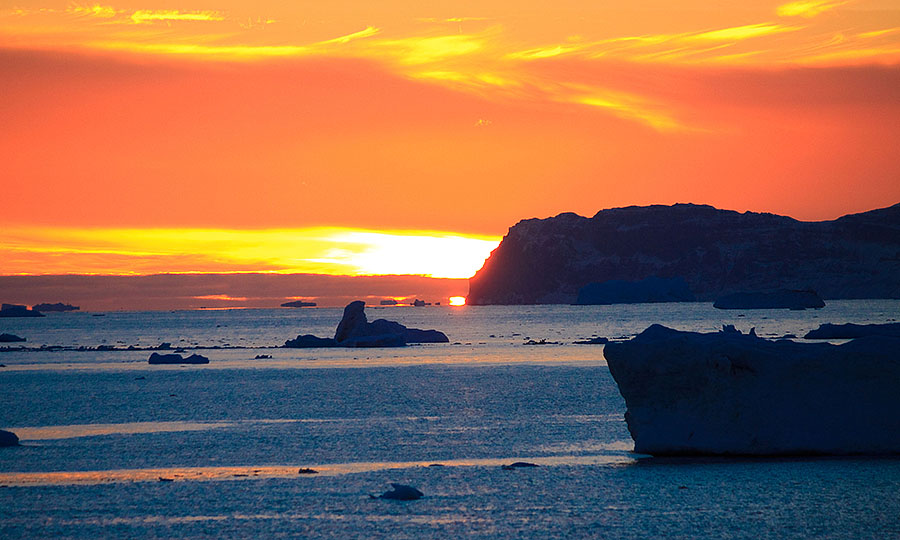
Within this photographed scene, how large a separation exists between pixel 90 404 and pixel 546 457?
21.1 metres

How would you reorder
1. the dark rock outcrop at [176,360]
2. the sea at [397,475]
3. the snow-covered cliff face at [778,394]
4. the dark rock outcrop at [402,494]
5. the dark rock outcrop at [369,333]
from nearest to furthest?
the sea at [397,475] < the dark rock outcrop at [402,494] < the snow-covered cliff face at [778,394] < the dark rock outcrop at [176,360] < the dark rock outcrop at [369,333]

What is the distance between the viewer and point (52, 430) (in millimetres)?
27547

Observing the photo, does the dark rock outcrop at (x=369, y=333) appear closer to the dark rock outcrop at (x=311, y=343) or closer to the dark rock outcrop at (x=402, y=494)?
the dark rock outcrop at (x=311, y=343)

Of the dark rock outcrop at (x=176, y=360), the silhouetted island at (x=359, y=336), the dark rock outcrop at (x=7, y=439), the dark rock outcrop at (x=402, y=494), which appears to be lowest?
the dark rock outcrop at (x=176, y=360)

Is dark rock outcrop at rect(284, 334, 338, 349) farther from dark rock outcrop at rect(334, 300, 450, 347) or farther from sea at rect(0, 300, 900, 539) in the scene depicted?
sea at rect(0, 300, 900, 539)

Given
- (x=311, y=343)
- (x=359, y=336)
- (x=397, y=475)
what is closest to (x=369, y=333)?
(x=359, y=336)

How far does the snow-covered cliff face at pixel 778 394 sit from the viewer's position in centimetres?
1895

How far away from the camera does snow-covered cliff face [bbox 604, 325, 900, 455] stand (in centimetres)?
1895

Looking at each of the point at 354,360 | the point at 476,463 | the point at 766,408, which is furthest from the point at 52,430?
the point at 354,360

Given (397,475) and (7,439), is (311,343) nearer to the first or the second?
(7,439)

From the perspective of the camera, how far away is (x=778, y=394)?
62.4ft

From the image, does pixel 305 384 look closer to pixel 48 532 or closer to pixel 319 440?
pixel 319 440

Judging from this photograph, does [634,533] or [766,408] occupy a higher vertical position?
[766,408]

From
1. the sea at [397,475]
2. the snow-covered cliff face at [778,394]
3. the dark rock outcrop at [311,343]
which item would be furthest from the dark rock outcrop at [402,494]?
the dark rock outcrop at [311,343]
